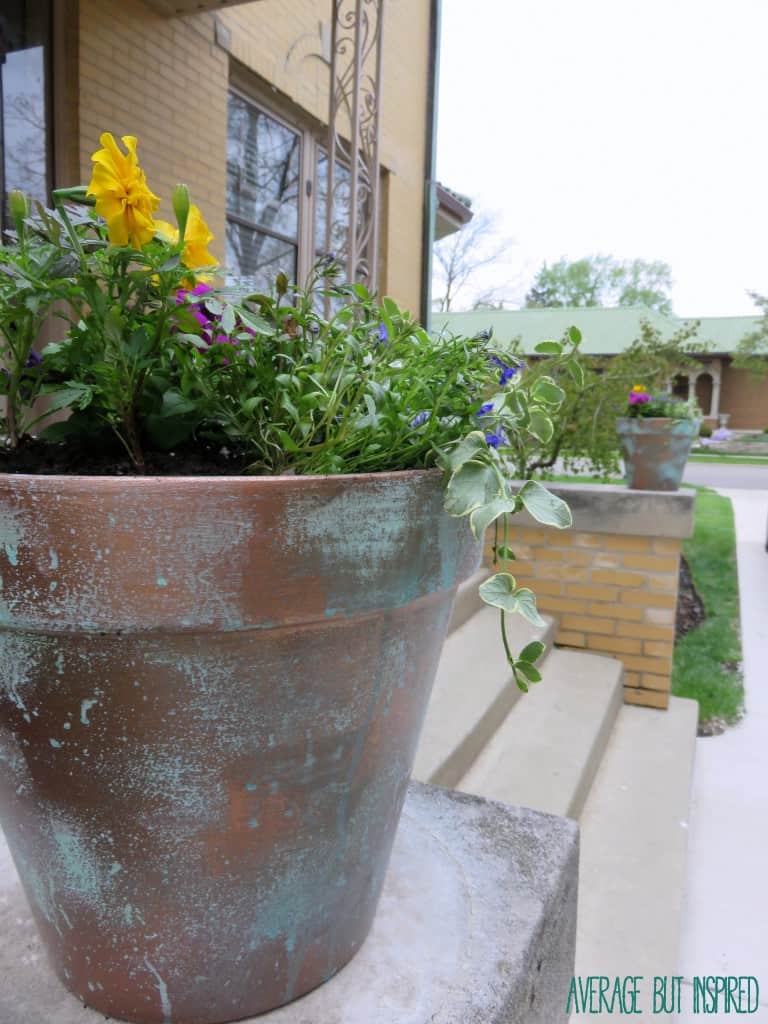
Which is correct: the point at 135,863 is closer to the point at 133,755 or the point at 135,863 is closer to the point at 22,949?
the point at 133,755

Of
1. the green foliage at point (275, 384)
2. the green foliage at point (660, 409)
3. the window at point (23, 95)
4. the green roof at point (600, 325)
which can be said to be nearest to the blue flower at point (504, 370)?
the green foliage at point (275, 384)

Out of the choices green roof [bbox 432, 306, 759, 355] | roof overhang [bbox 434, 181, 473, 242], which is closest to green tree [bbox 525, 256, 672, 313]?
green roof [bbox 432, 306, 759, 355]

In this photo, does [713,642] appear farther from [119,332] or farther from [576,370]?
[119,332]

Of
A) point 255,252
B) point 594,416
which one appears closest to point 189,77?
point 255,252

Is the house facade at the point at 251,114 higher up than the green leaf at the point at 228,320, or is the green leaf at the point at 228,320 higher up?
the house facade at the point at 251,114

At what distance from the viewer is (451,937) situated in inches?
39.6

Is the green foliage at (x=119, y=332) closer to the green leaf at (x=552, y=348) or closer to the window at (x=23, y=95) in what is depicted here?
the green leaf at (x=552, y=348)

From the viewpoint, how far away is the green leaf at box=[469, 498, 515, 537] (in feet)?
2.29

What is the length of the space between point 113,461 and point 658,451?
12.7 ft

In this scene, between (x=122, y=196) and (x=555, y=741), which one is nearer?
(x=122, y=196)

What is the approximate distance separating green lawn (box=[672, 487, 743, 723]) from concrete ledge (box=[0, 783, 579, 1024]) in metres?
2.66

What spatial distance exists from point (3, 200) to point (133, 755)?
3.68 metres

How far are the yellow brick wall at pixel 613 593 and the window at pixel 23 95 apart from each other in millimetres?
2879

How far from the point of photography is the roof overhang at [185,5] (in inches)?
161
